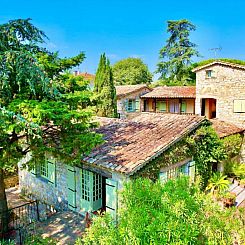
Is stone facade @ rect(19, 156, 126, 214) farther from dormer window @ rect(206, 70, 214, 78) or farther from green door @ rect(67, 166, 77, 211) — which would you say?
dormer window @ rect(206, 70, 214, 78)

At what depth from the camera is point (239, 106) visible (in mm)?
19328

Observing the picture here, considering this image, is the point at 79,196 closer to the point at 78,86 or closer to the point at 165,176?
the point at 165,176

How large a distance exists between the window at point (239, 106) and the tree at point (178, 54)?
66.2 feet

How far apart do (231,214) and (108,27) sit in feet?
55.7

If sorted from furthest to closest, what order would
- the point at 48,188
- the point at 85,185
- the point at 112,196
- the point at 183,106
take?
the point at 183,106
the point at 48,188
the point at 85,185
the point at 112,196

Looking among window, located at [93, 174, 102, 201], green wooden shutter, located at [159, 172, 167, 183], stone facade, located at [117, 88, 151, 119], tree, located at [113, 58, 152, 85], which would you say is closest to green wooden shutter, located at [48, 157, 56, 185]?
window, located at [93, 174, 102, 201]

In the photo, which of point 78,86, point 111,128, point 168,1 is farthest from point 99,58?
point 78,86

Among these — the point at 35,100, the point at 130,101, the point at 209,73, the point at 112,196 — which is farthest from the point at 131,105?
the point at 35,100

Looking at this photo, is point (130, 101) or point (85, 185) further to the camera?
point (130, 101)

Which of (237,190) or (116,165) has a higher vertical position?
(116,165)

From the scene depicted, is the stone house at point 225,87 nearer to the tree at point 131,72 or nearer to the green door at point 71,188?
the green door at point 71,188

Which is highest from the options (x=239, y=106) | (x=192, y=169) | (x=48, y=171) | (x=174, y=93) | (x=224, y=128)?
(x=174, y=93)

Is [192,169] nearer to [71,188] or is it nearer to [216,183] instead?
[216,183]

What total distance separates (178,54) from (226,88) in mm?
22275
